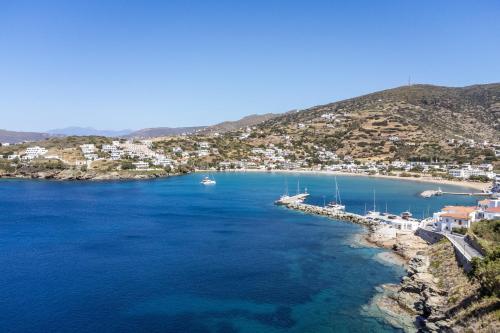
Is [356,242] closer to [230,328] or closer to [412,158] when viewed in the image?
[230,328]

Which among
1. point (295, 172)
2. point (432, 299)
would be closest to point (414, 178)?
point (295, 172)

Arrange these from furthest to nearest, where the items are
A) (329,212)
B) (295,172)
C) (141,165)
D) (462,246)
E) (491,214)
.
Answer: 1. (295,172)
2. (141,165)
3. (329,212)
4. (491,214)
5. (462,246)

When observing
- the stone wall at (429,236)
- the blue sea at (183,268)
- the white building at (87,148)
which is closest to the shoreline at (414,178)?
the blue sea at (183,268)

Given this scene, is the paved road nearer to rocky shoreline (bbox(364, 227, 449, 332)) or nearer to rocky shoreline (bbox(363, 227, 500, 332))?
rocky shoreline (bbox(363, 227, 500, 332))

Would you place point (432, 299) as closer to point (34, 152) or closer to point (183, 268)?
point (183, 268)

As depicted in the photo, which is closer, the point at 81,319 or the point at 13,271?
the point at 81,319

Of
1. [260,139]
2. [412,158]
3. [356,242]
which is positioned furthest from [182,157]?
[356,242]

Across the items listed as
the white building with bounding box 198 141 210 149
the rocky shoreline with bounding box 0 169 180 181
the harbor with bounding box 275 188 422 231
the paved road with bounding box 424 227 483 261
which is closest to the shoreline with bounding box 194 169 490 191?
the white building with bounding box 198 141 210 149
